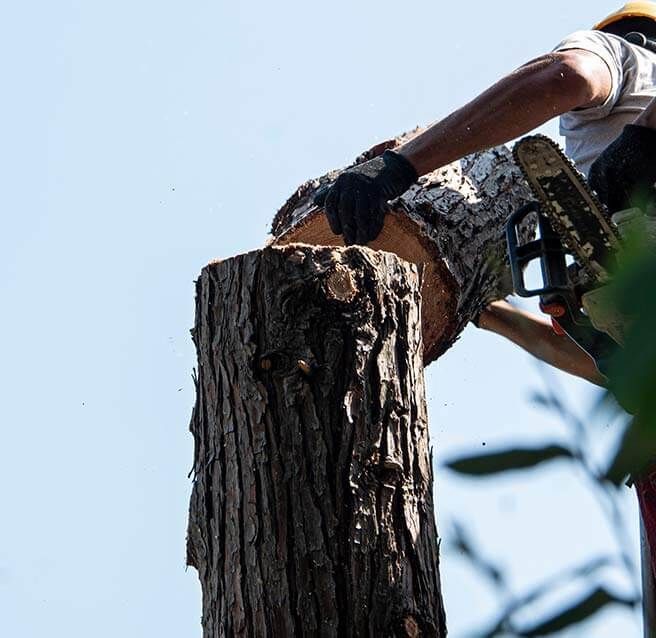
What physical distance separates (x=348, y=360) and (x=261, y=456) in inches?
11.9

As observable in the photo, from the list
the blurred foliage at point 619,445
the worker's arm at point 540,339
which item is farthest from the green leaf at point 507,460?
the worker's arm at point 540,339

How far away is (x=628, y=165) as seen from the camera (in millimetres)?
3102

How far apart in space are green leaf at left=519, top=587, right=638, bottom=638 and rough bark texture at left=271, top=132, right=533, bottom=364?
2.67m

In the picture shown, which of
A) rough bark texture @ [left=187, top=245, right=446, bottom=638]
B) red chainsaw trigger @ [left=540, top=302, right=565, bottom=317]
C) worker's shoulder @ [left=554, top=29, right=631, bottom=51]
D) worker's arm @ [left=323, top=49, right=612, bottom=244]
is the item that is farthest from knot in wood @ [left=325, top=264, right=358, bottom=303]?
worker's shoulder @ [left=554, top=29, right=631, bottom=51]

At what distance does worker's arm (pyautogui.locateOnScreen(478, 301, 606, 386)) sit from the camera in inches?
159

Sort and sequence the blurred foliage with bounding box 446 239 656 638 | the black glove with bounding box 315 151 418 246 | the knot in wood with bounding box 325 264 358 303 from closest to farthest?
the blurred foliage with bounding box 446 239 656 638 < the knot in wood with bounding box 325 264 358 303 < the black glove with bounding box 315 151 418 246

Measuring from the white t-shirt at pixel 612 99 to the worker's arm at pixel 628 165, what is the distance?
0.57 m

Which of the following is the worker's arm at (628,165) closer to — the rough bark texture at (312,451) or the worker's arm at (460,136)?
the worker's arm at (460,136)

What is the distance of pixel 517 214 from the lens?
3.20 meters

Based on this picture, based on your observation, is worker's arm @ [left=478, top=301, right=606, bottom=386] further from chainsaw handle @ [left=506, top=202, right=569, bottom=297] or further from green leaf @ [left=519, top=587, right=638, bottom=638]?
green leaf @ [left=519, top=587, right=638, bottom=638]

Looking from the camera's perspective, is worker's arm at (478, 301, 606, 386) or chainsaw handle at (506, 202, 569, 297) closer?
chainsaw handle at (506, 202, 569, 297)

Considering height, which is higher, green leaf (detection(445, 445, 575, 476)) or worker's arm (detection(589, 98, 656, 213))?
worker's arm (detection(589, 98, 656, 213))

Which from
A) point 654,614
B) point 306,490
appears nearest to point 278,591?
point 306,490

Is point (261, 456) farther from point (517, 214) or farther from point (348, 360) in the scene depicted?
point (517, 214)
